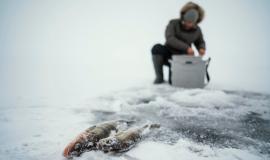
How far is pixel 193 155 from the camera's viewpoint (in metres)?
1.49

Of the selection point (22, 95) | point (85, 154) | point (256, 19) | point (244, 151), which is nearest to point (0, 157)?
point (85, 154)

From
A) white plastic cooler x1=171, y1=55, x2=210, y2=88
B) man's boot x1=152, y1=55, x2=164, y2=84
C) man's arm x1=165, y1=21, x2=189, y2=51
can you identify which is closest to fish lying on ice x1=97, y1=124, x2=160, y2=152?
white plastic cooler x1=171, y1=55, x2=210, y2=88

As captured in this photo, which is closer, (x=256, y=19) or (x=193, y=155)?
(x=193, y=155)

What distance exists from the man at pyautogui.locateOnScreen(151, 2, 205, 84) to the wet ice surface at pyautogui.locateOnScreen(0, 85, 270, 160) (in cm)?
119

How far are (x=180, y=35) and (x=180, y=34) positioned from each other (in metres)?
0.02

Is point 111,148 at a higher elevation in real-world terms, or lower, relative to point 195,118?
higher

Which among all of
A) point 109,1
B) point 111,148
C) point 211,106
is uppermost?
point 109,1

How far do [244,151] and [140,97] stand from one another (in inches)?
73.1

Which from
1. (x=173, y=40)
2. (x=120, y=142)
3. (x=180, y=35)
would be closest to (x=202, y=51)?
(x=180, y=35)

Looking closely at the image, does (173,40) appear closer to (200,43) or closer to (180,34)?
(180,34)

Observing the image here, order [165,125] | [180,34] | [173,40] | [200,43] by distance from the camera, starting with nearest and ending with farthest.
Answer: [165,125], [173,40], [180,34], [200,43]

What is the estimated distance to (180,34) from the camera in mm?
4406

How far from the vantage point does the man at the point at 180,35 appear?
4171 mm

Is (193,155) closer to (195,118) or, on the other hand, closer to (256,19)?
(195,118)
